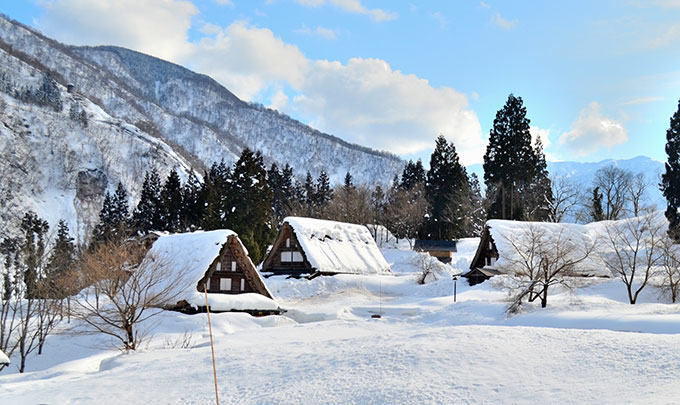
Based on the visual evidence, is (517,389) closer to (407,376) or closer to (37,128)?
(407,376)

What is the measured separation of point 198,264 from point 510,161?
122ft

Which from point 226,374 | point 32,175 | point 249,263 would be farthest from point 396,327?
point 32,175

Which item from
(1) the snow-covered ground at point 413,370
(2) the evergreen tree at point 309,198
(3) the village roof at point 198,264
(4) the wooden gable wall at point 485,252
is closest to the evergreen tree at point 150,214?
(2) the evergreen tree at point 309,198

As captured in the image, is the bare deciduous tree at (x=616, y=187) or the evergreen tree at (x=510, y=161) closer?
the evergreen tree at (x=510, y=161)

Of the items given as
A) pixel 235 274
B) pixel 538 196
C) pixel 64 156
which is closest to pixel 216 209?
pixel 235 274

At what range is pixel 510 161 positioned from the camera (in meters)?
57.4

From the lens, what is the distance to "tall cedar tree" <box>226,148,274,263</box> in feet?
165

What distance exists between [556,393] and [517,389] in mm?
715

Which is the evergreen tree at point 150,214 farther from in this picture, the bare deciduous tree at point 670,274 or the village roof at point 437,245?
the bare deciduous tree at point 670,274

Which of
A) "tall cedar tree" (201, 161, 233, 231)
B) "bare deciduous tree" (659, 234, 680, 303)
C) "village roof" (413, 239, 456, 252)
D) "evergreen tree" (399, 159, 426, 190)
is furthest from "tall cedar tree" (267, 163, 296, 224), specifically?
"bare deciduous tree" (659, 234, 680, 303)

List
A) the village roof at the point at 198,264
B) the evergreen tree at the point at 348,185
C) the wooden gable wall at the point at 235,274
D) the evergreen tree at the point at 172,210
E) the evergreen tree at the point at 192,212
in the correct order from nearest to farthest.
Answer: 1. the village roof at the point at 198,264
2. the wooden gable wall at the point at 235,274
3. the evergreen tree at the point at 192,212
4. the evergreen tree at the point at 172,210
5. the evergreen tree at the point at 348,185

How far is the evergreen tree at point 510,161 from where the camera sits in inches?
2258

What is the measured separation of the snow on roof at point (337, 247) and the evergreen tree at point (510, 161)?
1629cm

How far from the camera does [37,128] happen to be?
128 m
